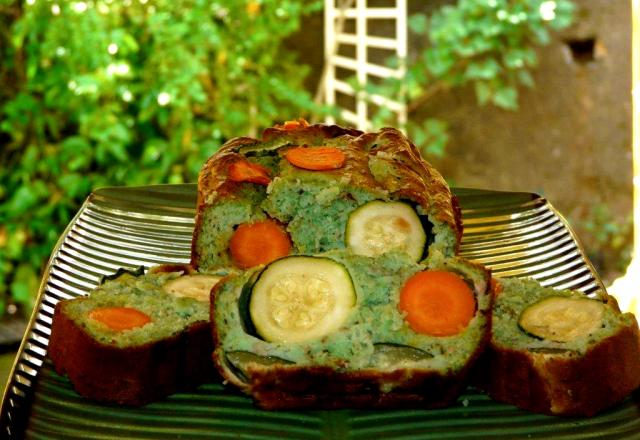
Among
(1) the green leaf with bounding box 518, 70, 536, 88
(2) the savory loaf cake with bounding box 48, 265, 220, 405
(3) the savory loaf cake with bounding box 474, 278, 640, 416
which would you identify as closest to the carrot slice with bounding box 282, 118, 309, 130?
(2) the savory loaf cake with bounding box 48, 265, 220, 405

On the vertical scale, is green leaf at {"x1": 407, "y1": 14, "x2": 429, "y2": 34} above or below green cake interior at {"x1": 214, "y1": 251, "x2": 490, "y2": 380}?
above

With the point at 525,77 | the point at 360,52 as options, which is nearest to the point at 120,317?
the point at 525,77

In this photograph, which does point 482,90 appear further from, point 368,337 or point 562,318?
point 368,337

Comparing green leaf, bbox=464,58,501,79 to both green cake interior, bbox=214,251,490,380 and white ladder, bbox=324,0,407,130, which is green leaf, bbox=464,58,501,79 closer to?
white ladder, bbox=324,0,407,130

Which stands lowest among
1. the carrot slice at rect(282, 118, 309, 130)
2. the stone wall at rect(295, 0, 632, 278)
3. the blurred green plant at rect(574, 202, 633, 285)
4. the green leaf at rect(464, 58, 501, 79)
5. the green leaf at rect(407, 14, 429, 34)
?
the blurred green plant at rect(574, 202, 633, 285)

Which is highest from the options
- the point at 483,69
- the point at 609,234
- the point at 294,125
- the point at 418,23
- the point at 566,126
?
the point at 418,23

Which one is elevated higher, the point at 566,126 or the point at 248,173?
the point at 248,173

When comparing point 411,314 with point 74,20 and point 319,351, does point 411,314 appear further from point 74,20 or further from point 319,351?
point 74,20
